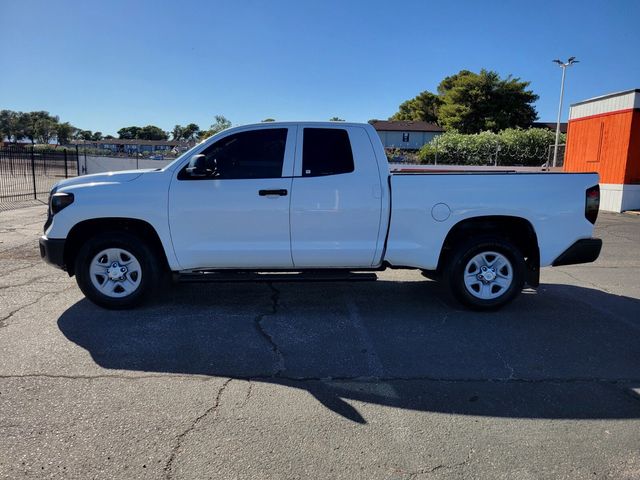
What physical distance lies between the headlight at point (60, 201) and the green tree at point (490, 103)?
56520 mm

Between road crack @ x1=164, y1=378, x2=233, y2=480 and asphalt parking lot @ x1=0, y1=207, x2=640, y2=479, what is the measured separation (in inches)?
0.4

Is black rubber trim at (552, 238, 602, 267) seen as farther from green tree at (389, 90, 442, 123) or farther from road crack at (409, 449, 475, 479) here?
green tree at (389, 90, 442, 123)

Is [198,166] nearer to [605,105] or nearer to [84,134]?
[605,105]

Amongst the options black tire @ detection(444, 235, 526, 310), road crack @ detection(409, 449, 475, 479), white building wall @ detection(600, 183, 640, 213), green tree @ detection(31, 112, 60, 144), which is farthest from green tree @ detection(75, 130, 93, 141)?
road crack @ detection(409, 449, 475, 479)

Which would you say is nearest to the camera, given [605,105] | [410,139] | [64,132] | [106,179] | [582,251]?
[106,179]

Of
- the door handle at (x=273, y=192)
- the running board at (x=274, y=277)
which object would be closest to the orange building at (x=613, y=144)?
the running board at (x=274, y=277)

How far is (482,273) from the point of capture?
212 inches

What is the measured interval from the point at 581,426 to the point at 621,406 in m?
0.50

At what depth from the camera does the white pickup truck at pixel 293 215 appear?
5.09 m

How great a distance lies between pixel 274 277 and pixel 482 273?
7.55ft

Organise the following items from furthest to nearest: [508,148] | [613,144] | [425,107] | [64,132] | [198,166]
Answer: [64,132], [425,107], [508,148], [613,144], [198,166]

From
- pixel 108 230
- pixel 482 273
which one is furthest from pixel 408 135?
pixel 108 230

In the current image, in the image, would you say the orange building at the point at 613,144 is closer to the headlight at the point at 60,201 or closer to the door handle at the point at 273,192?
the door handle at the point at 273,192

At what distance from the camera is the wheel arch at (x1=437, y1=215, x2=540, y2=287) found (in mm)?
5297
